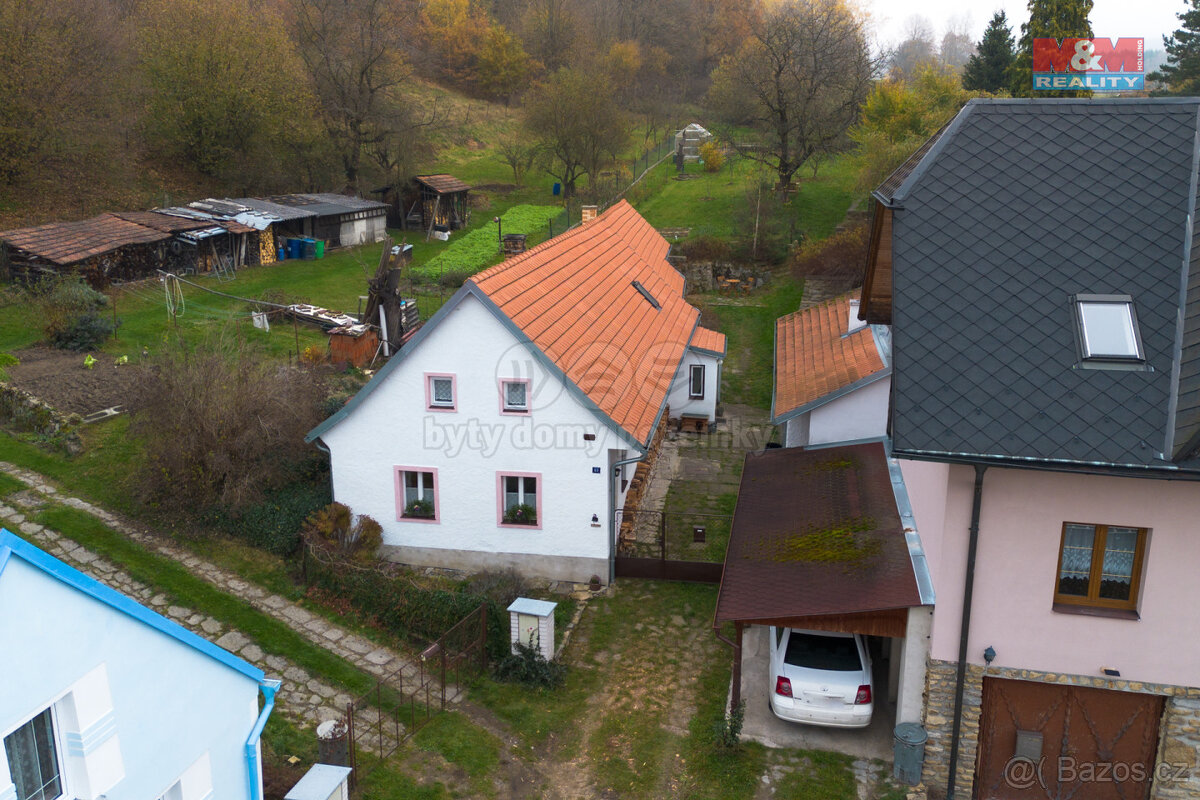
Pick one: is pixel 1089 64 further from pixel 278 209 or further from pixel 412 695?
pixel 412 695

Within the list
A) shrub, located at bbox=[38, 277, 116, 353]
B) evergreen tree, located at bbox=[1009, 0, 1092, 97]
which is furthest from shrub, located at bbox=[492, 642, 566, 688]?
evergreen tree, located at bbox=[1009, 0, 1092, 97]

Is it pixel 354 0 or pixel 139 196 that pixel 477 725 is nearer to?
pixel 139 196

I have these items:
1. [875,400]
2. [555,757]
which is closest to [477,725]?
[555,757]

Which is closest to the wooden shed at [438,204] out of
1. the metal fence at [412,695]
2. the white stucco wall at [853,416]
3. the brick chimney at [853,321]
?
the brick chimney at [853,321]

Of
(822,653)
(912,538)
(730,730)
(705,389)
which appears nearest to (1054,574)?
(912,538)

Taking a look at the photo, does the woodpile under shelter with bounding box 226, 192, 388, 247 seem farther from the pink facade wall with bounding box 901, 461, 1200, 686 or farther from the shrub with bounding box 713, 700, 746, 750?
the pink facade wall with bounding box 901, 461, 1200, 686

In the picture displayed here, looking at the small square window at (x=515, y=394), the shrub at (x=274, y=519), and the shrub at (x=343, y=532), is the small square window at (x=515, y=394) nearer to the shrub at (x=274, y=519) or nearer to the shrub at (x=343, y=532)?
the shrub at (x=343, y=532)
